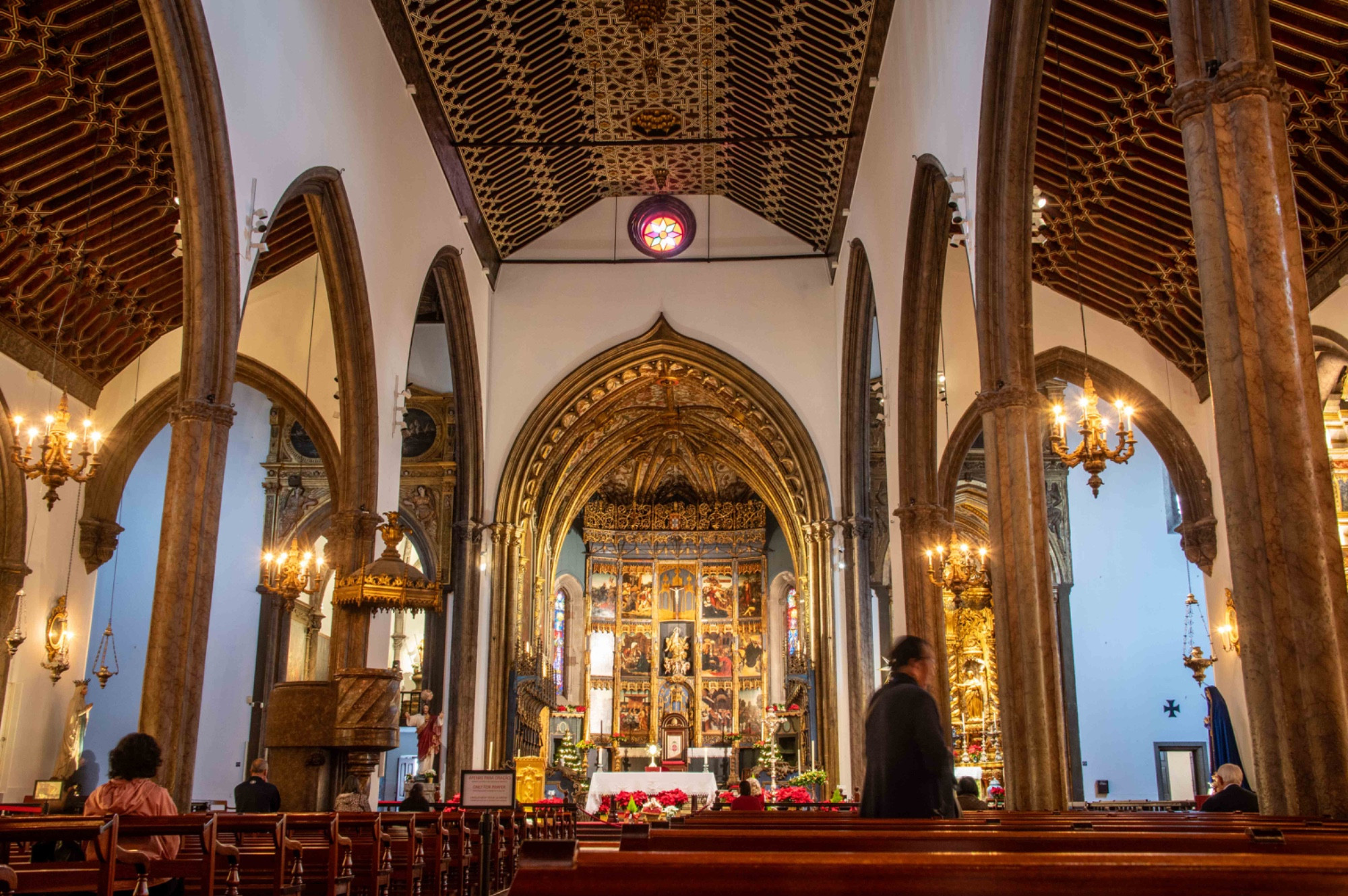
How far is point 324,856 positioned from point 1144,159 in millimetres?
8979

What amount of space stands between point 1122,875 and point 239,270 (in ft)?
26.9

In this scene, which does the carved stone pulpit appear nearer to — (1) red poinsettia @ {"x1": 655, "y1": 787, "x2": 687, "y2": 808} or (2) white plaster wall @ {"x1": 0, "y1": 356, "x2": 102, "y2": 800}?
(1) red poinsettia @ {"x1": 655, "y1": 787, "x2": 687, "y2": 808}

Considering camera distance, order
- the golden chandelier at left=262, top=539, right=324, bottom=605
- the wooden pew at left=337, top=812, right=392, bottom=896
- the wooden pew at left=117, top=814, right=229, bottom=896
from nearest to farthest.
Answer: the wooden pew at left=117, top=814, right=229, bottom=896
the wooden pew at left=337, top=812, right=392, bottom=896
the golden chandelier at left=262, top=539, right=324, bottom=605

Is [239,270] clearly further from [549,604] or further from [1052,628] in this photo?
[549,604]

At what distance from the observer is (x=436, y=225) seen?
14305mm

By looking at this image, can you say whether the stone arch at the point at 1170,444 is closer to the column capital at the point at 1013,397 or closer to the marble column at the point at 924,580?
the marble column at the point at 924,580

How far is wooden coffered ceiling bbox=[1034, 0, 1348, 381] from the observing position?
8672 millimetres

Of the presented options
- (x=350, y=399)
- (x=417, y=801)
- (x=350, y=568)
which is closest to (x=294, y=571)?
(x=350, y=568)

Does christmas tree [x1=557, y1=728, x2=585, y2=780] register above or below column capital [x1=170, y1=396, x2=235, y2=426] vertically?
below

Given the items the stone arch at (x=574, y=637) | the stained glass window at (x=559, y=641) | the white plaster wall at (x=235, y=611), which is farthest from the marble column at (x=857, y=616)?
the stone arch at (x=574, y=637)

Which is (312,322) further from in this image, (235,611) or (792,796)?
(792,796)

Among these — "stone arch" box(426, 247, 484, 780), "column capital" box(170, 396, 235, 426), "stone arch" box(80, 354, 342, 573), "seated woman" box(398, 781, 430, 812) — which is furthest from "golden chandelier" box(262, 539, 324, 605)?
"column capital" box(170, 396, 235, 426)

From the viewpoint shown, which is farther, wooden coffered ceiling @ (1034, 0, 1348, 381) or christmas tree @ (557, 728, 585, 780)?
christmas tree @ (557, 728, 585, 780)

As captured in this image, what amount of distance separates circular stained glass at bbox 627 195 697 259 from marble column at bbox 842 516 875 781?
17.9ft
